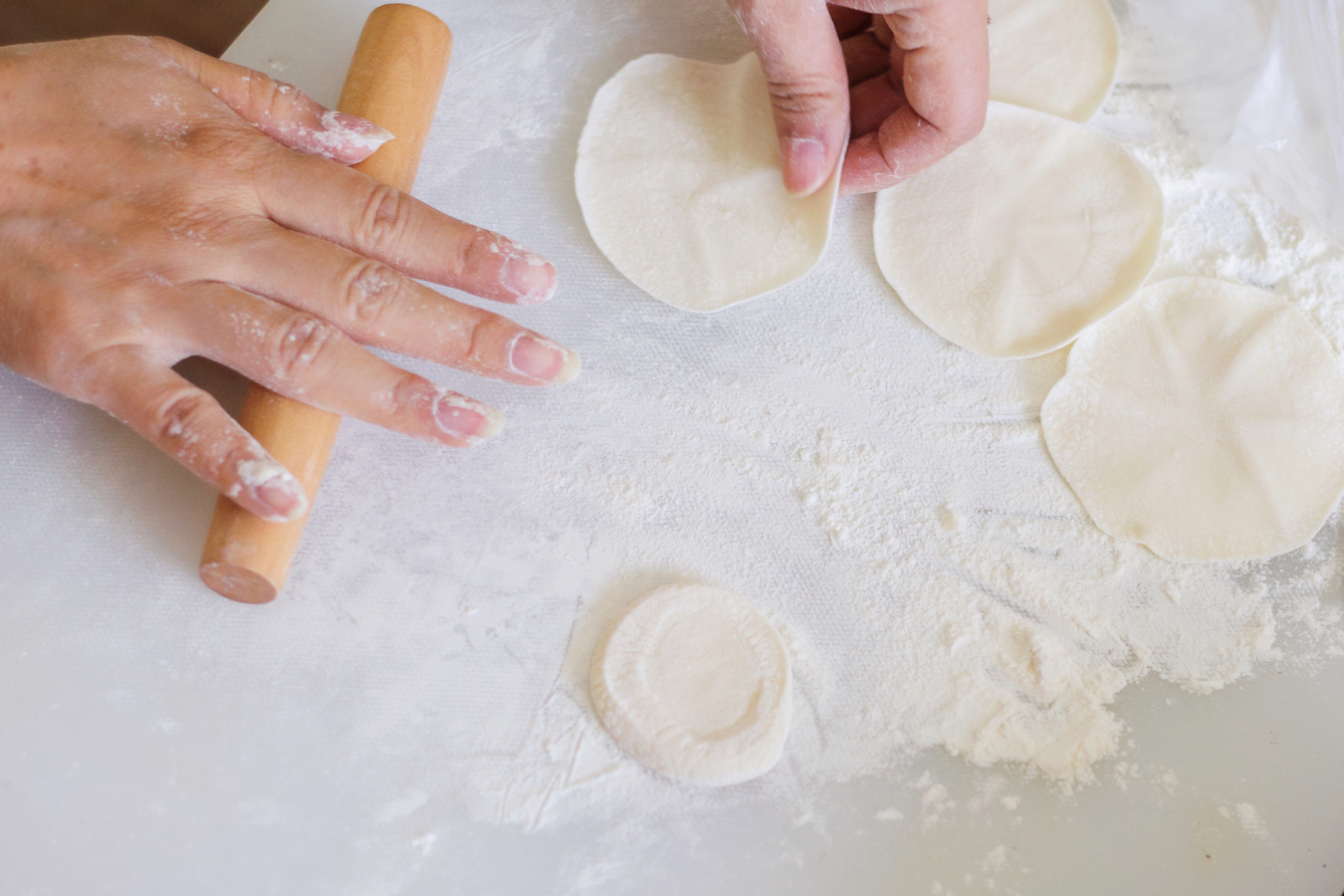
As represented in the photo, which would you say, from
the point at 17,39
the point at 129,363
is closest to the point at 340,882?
the point at 129,363

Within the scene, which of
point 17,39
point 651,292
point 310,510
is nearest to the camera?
point 310,510

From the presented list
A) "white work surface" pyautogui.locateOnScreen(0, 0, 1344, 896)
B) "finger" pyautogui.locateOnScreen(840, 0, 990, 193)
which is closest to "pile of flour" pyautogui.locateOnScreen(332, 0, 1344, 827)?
"white work surface" pyautogui.locateOnScreen(0, 0, 1344, 896)

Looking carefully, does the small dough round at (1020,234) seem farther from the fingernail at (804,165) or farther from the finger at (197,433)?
the finger at (197,433)

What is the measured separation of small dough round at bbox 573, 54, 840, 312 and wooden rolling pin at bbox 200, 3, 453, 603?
262mm

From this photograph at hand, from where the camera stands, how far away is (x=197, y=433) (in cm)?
102

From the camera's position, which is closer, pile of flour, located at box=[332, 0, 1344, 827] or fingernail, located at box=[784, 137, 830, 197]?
pile of flour, located at box=[332, 0, 1344, 827]

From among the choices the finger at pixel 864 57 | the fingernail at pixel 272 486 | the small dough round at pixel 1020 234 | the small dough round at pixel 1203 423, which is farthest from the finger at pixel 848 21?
the fingernail at pixel 272 486

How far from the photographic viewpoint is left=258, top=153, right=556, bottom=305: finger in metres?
1.12

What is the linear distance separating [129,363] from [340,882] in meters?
0.69

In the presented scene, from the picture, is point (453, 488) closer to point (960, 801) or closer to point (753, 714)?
point (753, 714)

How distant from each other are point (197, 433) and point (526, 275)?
0.44 m

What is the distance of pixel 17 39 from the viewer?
207cm

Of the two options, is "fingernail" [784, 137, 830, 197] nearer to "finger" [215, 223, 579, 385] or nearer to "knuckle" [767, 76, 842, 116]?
"knuckle" [767, 76, 842, 116]

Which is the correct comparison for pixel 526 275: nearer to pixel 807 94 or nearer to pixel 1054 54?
pixel 807 94
